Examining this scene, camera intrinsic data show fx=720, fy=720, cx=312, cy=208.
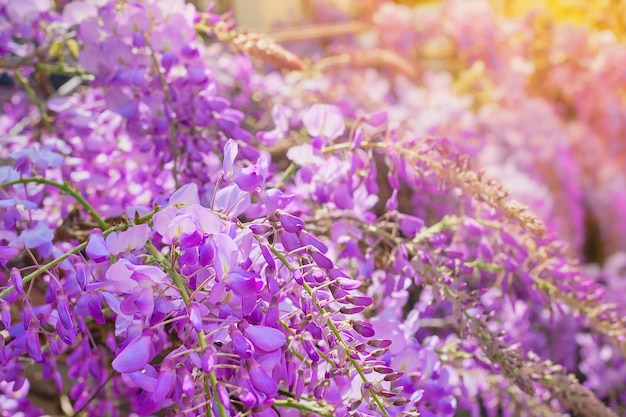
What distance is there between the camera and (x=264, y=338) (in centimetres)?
33

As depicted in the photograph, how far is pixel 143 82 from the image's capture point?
54 centimetres

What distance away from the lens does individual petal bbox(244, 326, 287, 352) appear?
33 cm

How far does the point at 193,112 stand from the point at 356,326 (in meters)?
0.26

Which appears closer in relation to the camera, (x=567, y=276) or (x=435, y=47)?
(x=567, y=276)

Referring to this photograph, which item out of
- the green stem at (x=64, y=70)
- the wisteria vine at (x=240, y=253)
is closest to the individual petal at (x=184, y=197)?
the wisteria vine at (x=240, y=253)

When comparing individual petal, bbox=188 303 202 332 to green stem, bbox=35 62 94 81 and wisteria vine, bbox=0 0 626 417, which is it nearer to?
wisteria vine, bbox=0 0 626 417

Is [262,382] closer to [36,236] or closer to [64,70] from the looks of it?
[36,236]

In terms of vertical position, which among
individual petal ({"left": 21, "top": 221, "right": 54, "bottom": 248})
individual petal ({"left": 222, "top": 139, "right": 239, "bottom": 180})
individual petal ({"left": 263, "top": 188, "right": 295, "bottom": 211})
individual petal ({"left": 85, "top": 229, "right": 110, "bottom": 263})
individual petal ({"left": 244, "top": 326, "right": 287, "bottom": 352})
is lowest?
individual petal ({"left": 21, "top": 221, "right": 54, "bottom": 248})

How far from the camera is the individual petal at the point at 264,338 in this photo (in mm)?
330

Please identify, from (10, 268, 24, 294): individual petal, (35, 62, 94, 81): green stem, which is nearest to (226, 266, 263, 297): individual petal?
(10, 268, 24, 294): individual petal

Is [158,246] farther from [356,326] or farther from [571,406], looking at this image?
[571,406]

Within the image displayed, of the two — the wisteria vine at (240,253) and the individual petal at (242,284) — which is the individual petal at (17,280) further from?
the individual petal at (242,284)

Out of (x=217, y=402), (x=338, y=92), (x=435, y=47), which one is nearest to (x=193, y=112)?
(x=217, y=402)

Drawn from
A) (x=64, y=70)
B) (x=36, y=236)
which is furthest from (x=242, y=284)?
(x=64, y=70)
